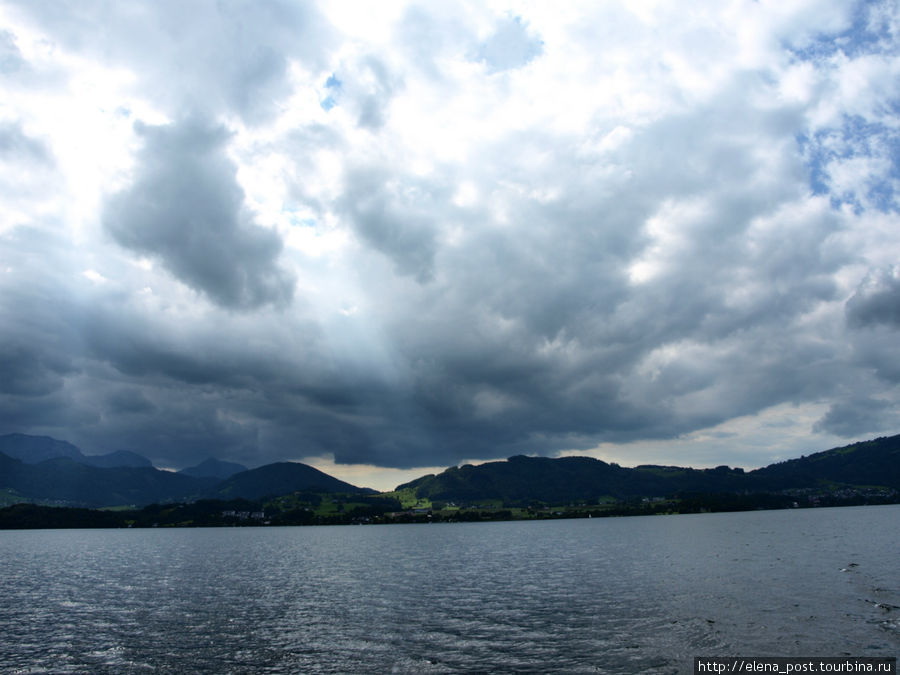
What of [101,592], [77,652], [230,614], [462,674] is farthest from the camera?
[101,592]

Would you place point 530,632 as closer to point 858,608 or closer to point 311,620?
point 311,620

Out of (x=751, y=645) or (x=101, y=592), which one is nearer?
(x=751, y=645)

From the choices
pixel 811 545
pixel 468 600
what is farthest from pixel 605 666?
pixel 811 545

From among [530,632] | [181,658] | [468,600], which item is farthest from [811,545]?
[181,658]

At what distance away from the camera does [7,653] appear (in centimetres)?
4659

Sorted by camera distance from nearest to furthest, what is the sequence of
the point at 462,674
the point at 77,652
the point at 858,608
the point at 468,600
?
the point at 462,674 < the point at 77,652 < the point at 858,608 < the point at 468,600

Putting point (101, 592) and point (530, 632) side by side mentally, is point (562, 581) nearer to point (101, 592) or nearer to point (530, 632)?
point (530, 632)

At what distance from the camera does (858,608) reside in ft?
188

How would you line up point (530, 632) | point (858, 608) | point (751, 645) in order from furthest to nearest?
1. point (858, 608)
2. point (530, 632)
3. point (751, 645)

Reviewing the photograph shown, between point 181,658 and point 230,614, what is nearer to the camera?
point 181,658

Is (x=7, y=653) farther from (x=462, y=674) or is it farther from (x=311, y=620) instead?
(x=462, y=674)

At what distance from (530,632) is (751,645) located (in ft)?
62.7

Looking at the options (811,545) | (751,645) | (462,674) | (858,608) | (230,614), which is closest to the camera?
(462,674)

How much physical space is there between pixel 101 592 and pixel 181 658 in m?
53.3
